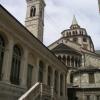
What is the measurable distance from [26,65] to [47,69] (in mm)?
5810

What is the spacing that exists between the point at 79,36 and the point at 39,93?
167ft

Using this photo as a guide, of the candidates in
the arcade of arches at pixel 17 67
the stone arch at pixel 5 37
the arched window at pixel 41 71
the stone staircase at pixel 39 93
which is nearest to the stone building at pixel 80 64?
the arcade of arches at pixel 17 67

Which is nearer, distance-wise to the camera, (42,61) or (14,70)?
(14,70)

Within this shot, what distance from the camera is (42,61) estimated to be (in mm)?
25609

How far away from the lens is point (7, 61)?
59.9 feet

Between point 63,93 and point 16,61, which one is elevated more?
point 16,61

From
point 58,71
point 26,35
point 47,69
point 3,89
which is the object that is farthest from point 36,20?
point 3,89

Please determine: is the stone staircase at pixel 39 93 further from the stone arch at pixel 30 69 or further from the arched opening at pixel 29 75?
the stone arch at pixel 30 69

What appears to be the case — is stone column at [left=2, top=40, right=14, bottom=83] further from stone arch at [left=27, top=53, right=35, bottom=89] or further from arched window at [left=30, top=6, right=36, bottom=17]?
arched window at [left=30, top=6, right=36, bottom=17]

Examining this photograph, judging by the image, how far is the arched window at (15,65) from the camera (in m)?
19.5

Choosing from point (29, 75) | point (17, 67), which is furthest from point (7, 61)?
point (29, 75)

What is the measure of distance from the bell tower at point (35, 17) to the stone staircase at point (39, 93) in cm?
Answer: 3846

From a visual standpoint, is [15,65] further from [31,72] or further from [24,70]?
[31,72]

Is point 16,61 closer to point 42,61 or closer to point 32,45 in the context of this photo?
point 32,45
